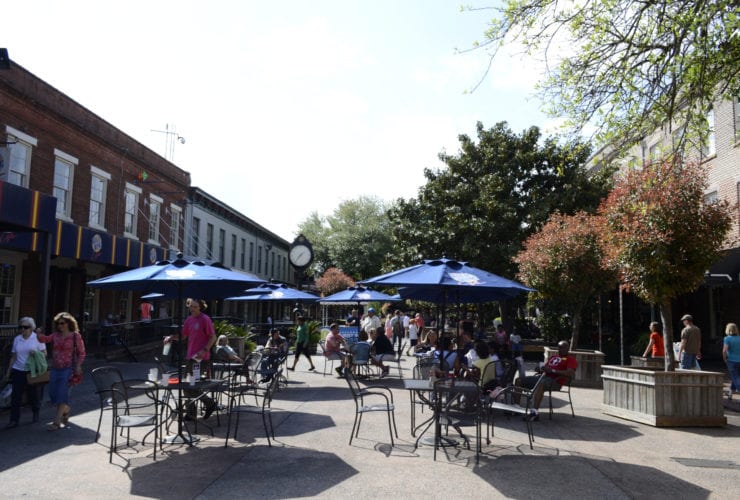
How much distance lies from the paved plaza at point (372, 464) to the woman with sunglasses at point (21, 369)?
28cm

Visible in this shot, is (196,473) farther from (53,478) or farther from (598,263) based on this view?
(598,263)

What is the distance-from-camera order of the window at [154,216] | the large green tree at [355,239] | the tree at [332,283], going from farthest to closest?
the large green tree at [355,239] → the tree at [332,283] → the window at [154,216]

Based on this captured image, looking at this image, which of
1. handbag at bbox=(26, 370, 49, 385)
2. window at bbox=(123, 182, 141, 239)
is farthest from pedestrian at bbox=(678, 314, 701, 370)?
window at bbox=(123, 182, 141, 239)

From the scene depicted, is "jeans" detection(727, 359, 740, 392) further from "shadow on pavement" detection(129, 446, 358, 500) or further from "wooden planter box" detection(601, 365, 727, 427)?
"shadow on pavement" detection(129, 446, 358, 500)

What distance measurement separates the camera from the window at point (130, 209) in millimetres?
23375

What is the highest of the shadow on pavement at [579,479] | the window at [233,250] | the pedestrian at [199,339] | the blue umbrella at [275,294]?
the window at [233,250]

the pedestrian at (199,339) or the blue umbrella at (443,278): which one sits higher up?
the blue umbrella at (443,278)

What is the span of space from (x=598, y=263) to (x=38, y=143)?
1691 cm

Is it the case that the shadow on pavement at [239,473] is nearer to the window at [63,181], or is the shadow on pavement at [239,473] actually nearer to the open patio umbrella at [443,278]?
the open patio umbrella at [443,278]

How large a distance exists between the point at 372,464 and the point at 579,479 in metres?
2.22

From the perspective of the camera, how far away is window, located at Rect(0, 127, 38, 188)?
54.1 ft

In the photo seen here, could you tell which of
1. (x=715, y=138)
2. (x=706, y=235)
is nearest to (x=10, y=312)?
(x=706, y=235)

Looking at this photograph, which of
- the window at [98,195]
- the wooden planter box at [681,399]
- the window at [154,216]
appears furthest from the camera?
the window at [154,216]

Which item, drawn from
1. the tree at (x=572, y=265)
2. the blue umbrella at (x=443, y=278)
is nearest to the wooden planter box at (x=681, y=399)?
the blue umbrella at (x=443, y=278)
